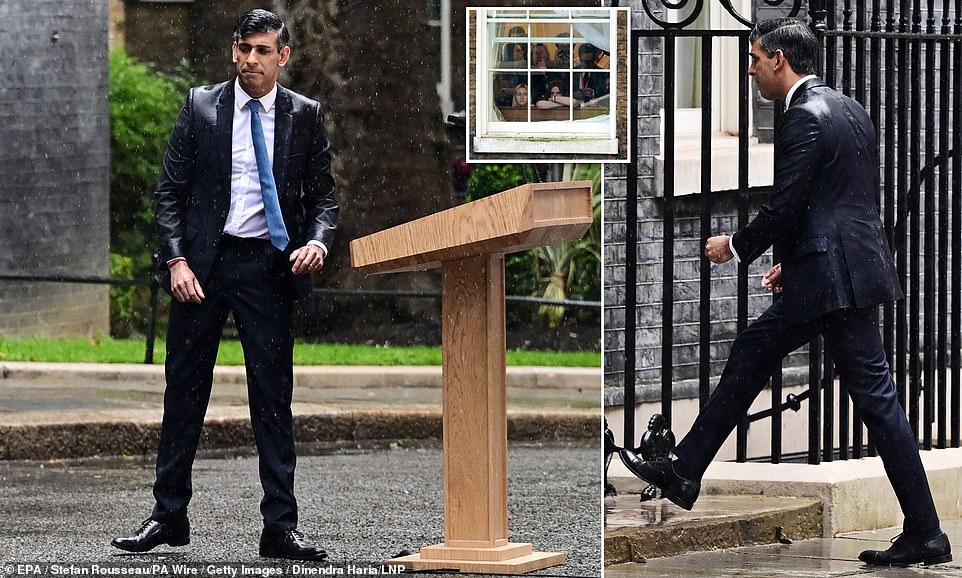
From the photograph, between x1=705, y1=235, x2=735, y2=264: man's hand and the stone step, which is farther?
the stone step

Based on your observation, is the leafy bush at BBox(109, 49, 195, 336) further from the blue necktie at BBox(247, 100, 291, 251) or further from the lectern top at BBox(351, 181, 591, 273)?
the lectern top at BBox(351, 181, 591, 273)

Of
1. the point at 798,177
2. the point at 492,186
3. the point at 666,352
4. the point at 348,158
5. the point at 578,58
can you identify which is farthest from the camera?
the point at 348,158

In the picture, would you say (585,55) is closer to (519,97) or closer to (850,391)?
(519,97)

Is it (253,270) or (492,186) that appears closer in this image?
(253,270)

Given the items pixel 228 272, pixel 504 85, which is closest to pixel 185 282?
pixel 228 272

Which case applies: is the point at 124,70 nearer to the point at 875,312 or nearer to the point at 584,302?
the point at 584,302

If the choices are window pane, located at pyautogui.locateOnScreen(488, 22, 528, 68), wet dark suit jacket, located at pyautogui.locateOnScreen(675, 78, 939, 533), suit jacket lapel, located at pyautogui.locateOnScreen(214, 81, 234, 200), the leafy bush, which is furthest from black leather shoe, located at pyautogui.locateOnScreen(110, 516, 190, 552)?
the leafy bush

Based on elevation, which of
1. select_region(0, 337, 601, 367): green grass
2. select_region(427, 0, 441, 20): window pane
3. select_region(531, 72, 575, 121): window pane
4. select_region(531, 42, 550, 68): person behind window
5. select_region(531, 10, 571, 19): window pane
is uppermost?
select_region(427, 0, 441, 20): window pane

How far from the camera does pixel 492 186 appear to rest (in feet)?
42.9

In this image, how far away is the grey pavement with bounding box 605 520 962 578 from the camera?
22.1 ft

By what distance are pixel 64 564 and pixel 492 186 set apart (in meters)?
7.29

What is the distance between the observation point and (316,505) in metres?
8.85

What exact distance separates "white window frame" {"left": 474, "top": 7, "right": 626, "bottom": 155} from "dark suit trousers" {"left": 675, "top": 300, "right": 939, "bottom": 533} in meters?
1.38

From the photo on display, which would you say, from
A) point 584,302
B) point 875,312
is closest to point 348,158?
point 584,302
